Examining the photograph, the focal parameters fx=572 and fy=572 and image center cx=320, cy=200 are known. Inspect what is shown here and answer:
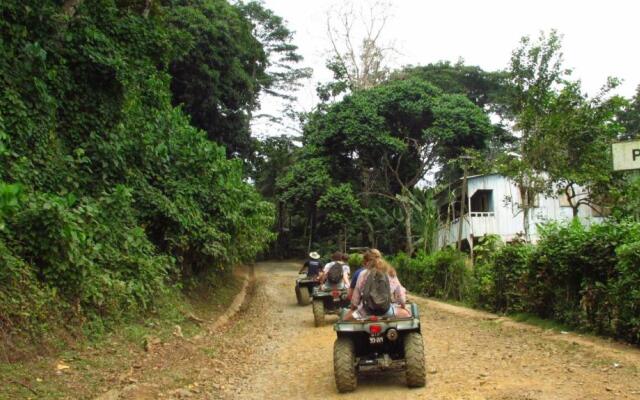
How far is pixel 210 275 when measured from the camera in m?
16.3

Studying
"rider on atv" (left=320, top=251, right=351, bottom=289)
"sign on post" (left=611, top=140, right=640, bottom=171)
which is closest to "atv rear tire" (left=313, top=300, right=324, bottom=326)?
"rider on atv" (left=320, top=251, right=351, bottom=289)

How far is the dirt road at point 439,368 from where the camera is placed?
634cm

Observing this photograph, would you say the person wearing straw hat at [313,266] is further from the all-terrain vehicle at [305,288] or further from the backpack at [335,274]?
the backpack at [335,274]

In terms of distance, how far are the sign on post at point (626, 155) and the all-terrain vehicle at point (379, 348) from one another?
8.99ft

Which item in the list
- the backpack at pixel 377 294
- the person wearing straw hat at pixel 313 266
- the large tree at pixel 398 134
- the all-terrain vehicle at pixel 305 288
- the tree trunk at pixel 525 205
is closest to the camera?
the backpack at pixel 377 294

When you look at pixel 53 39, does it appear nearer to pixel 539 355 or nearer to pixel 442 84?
pixel 539 355

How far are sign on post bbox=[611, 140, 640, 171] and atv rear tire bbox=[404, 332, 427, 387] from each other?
9.27 feet

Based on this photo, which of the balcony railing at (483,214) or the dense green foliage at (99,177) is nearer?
the dense green foliage at (99,177)

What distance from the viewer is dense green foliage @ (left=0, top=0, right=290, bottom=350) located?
7.75 m

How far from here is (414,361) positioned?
254 inches

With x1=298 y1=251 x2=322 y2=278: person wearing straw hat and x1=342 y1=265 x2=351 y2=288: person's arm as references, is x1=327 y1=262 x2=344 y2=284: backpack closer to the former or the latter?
x1=342 y1=265 x2=351 y2=288: person's arm

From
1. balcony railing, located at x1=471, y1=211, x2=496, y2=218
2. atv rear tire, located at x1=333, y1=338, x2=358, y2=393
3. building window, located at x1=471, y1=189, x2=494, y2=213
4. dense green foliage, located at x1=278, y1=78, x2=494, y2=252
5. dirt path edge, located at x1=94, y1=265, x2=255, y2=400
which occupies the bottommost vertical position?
dirt path edge, located at x1=94, y1=265, x2=255, y2=400

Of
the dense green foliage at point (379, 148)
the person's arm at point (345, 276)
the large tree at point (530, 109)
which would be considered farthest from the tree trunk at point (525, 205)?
the person's arm at point (345, 276)

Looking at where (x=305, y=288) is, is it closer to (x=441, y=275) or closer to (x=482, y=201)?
(x=441, y=275)
